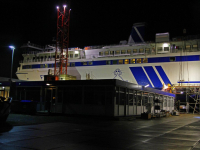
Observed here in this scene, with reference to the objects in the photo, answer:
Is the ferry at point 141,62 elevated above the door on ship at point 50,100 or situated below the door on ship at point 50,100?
above

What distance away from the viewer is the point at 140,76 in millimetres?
37219

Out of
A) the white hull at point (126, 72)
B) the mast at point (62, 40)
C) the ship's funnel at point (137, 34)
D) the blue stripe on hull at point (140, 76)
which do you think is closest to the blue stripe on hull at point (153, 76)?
the white hull at point (126, 72)

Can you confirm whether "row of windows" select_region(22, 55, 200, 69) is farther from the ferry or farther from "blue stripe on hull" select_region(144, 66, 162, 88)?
"blue stripe on hull" select_region(144, 66, 162, 88)

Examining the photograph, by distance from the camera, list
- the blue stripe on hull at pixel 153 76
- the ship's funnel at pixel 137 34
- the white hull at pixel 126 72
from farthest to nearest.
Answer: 1. the ship's funnel at pixel 137 34
2. the blue stripe on hull at pixel 153 76
3. the white hull at pixel 126 72

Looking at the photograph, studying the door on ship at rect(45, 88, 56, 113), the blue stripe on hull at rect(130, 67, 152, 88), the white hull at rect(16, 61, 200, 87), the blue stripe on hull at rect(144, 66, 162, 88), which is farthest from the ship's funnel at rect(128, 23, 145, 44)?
the door on ship at rect(45, 88, 56, 113)

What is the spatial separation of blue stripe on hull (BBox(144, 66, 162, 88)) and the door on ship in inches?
785

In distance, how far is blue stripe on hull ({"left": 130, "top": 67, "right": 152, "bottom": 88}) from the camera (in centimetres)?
3648

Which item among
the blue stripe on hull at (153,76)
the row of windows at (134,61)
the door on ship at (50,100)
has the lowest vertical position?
the door on ship at (50,100)

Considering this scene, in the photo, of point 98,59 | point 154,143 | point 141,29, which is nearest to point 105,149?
point 154,143

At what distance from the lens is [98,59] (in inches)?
1650

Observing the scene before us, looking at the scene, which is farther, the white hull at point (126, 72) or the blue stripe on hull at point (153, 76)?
the blue stripe on hull at point (153, 76)

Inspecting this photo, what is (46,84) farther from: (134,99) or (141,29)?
(141,29)

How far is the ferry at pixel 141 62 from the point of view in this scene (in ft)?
114

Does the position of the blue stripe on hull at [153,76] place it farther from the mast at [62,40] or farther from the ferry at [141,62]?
the mast at [62,40]
